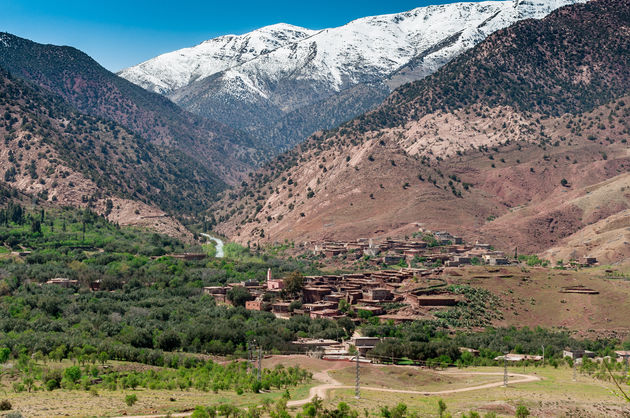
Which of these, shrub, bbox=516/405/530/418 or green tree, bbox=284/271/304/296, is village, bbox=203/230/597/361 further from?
shrub, bbox=516/405/530/418

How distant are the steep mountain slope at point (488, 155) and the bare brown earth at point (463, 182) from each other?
244 millimetres

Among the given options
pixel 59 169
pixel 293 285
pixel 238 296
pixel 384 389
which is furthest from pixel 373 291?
pixel 59 169

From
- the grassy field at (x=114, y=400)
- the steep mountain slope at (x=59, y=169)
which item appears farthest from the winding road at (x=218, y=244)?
the grassy field at (x=114, y=400)

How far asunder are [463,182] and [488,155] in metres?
11.3

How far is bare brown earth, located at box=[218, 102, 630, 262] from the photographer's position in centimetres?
11938

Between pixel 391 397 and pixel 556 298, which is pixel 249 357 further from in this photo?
pixel 556 298

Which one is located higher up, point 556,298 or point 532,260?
point 532,260

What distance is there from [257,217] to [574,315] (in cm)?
8276

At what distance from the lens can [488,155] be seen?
147375 mm

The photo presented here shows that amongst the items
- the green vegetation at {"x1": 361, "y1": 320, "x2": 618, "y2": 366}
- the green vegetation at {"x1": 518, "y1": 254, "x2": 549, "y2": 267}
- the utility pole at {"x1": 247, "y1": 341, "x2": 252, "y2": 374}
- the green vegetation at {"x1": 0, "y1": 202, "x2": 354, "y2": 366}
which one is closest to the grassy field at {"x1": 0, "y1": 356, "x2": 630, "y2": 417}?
the utility pole at {"x1": 247, "y1": 341, "x2": 252, "y2": 374}

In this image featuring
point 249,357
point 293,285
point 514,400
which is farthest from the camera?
point 293,285

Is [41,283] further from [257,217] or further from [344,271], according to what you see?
[257,217]

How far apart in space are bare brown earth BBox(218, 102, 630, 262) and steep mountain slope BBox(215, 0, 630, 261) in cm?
24

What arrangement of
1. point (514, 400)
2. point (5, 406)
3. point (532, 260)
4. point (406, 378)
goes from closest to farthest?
point (5, 406) → point (514, 400) → point (406, 378) → point (532, 260)
